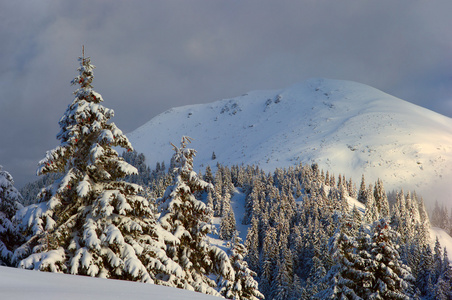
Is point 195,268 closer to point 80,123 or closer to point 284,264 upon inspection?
point 80,123

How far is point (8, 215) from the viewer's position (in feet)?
56.0

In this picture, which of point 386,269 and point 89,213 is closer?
point 89,213

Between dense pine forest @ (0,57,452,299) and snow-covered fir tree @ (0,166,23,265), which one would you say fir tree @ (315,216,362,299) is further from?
snow-covered fir tree @ (0,166,23,265)

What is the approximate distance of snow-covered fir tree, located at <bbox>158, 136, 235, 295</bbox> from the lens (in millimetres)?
15664

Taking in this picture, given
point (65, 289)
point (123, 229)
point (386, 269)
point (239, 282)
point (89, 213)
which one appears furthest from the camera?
point (239, 282)

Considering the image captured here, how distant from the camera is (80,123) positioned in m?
12.7

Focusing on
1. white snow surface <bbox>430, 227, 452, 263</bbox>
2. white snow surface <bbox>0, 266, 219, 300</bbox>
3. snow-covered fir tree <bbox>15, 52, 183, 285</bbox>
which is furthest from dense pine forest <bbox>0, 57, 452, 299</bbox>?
white snow surface <bbox>430, 227, 452, 263</bbox>

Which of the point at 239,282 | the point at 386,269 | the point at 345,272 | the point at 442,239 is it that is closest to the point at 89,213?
the point at 239,282

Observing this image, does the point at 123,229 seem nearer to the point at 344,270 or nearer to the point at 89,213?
the point at 89,213

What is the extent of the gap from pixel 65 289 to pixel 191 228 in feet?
36.6

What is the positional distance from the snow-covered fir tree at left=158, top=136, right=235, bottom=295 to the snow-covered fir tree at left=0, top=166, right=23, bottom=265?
7333mm

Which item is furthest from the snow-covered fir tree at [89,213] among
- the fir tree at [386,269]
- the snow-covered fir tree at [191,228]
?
the fir tree at [386,269]

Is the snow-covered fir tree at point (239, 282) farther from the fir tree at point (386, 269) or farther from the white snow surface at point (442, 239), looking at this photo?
the white snow surface at point (442, 239)

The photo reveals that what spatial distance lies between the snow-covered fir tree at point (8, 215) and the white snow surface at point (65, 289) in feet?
35.5
